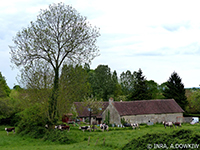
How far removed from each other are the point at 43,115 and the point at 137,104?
90.1 ft

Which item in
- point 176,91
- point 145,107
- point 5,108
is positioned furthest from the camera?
point 176,91

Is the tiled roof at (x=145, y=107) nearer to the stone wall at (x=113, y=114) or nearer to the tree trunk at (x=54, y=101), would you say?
the stone wall at (x=113, y=114)

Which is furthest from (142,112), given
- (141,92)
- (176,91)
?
(176,91)

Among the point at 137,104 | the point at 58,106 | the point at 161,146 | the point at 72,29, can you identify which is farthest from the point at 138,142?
the point at 137,104

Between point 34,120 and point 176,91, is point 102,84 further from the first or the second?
point 34,120

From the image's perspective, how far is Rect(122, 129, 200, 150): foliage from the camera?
15.5 m

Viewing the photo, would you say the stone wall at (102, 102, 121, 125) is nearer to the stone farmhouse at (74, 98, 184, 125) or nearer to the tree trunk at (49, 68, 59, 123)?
the stone farmhouse at (74, 98, 184, 125)

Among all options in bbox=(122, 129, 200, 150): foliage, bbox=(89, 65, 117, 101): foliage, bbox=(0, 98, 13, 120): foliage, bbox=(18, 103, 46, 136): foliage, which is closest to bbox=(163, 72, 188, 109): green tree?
bbox=(89, 65, 117, 101): foliage

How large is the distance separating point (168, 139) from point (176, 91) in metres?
50.0

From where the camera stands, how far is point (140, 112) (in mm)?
49312

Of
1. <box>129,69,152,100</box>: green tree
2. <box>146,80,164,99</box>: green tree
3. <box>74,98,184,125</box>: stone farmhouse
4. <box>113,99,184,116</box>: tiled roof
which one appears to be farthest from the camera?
<box>146,80,164,99</box>: green tree

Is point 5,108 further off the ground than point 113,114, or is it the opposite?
point 5,108

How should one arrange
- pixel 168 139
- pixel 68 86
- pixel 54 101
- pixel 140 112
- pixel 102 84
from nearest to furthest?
pixel 168 139, pixel 54 101, pixel 68 86, pixel 140 112, pixel 102 84

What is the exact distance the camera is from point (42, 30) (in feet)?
98.9
